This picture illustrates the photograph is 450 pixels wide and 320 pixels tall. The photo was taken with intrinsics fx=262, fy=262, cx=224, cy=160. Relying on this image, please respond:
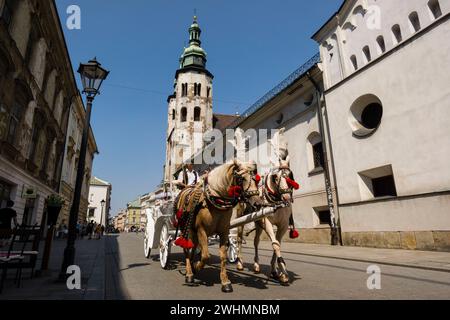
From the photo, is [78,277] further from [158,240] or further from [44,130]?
[44,130]

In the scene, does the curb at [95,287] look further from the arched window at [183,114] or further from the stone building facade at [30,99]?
the arched window at [183,114]

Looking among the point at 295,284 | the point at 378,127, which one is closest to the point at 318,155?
the point at 378,127

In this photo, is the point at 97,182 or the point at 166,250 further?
the point at 97,182

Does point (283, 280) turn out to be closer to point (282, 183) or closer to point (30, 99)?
point (282, 183)

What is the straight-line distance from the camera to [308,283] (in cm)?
530

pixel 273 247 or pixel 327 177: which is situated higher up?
pixel 327 177

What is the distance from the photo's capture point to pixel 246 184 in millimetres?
4371

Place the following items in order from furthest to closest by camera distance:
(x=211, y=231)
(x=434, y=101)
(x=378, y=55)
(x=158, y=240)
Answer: (x=378, y=55), (x=434, y=101), (x=158, y=240), (x=211, y=231)

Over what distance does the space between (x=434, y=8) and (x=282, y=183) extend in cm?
1301

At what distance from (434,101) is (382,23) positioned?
5.82 metres

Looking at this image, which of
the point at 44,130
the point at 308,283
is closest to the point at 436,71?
the point at 308,283

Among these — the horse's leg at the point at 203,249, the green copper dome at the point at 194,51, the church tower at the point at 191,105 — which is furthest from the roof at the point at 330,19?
the green copper dome at the point at 194,51

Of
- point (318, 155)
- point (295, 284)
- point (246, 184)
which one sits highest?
point (318, 155)
